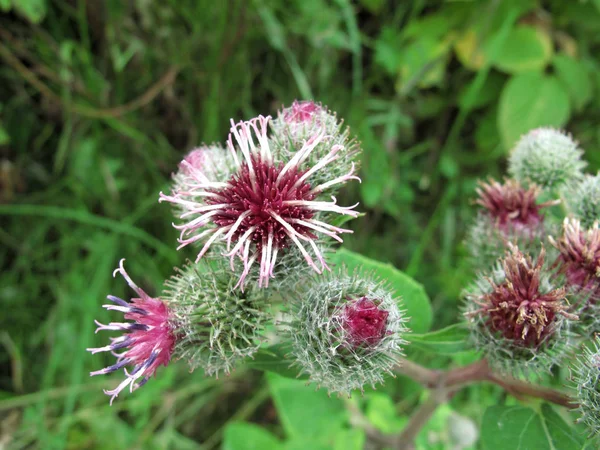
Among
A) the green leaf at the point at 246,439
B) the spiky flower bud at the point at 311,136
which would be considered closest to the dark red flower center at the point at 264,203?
the spiky flower bud at the point at 311,136

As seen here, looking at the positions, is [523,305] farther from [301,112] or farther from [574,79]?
[574,79]

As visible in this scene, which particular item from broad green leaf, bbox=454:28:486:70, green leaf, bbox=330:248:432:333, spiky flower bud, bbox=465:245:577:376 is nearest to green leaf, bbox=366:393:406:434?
green leaf, bbox=330:248:432:333

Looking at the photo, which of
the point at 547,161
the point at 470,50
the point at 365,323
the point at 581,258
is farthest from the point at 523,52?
the point at 365,323

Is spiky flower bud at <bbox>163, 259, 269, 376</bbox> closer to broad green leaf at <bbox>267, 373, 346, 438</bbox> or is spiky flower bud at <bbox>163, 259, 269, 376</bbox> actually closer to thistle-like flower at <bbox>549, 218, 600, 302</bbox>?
thistle-like flower at <bbox>549, 218, 600, 302</bbox>

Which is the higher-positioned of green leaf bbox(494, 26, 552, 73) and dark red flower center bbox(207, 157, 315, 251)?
green leaf bbox(494, 26, 552, 73)

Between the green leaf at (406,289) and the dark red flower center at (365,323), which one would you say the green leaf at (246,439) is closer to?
the green leaf at (406,289)
